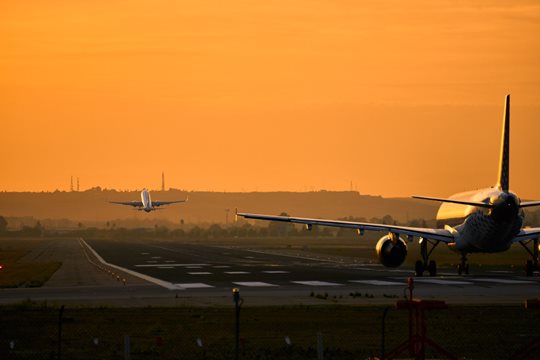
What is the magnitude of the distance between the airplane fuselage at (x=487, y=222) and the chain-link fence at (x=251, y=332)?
16815mm

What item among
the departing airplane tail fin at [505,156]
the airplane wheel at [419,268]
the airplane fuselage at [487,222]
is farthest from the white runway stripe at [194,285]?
the departing airplane tail fin at [505,156]

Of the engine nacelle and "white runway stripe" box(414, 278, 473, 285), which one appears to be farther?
the engine nacelle

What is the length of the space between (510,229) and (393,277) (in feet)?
29.9

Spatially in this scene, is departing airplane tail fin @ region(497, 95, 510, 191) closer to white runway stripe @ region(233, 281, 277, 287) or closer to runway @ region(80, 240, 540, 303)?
runway @ region(80, 240, 540, 303)

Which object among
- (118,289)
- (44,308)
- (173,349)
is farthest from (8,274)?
(173,349)

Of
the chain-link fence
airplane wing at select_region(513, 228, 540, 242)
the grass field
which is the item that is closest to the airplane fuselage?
airplane wing at select_region(513, 228, 540, 242)

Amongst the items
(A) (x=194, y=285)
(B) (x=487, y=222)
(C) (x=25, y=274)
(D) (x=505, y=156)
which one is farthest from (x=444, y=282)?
(C) (x=25, y=274)

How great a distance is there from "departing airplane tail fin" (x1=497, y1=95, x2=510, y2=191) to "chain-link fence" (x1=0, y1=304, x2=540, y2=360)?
66.5 ft

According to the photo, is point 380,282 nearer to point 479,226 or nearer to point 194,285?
point 479,226

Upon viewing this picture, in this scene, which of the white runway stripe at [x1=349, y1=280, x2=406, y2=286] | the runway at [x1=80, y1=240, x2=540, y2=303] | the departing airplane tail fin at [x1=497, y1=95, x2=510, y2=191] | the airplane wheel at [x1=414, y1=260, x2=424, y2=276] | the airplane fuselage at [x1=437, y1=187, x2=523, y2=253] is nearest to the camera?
the runway at [x1=80, y1=240, x2=540, y2=303]

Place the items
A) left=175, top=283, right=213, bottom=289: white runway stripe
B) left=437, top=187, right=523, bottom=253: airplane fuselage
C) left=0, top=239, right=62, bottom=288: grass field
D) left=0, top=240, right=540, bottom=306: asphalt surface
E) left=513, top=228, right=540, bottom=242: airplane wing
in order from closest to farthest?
left=0, top=240, right=540, bottom=306: asphalt surface, left=175, top=283, right=213, bottom=289: white runway stripe, left=437, top=187, right=523, bottom=253: airplane fuselage, left=0, top=239, right=62, bottom=288: grass field, left=513, top=228, right=540, bottom=242: airplane wing

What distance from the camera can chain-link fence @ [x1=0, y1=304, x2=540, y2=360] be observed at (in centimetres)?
3241

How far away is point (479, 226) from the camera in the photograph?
64000mm

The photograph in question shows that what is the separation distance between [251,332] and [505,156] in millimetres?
32426
